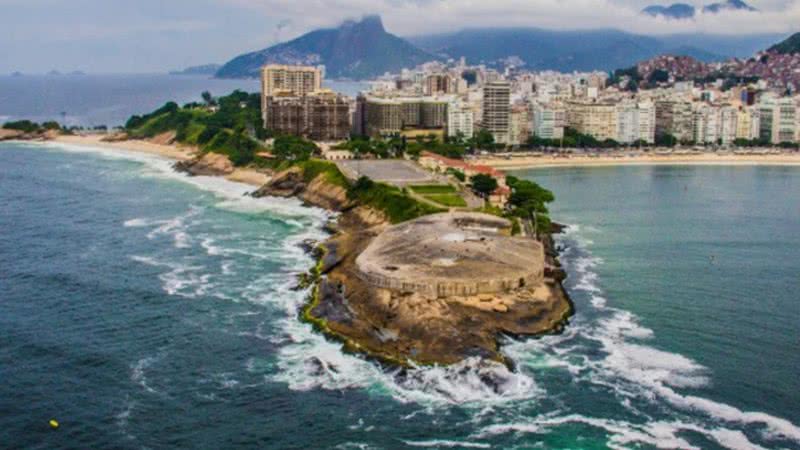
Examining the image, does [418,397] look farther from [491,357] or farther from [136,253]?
[136,253]

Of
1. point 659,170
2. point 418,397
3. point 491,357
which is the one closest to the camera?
point 418,397

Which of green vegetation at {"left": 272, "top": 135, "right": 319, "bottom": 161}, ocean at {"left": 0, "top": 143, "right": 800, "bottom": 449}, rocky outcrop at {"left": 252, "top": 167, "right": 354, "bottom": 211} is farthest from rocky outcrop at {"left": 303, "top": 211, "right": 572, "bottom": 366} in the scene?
green vegetation at {"left": 272, "top": 135, "right": 319, "bottom": 161}

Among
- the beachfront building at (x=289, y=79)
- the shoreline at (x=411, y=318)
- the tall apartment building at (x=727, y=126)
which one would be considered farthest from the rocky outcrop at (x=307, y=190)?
the tall apartment building at (x=727, y=126)

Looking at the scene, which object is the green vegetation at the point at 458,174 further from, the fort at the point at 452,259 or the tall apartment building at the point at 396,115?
the tall apartment building at the point at 396,115

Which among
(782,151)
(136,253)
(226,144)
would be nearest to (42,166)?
(226,144)

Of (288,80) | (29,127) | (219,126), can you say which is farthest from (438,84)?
(29,127)

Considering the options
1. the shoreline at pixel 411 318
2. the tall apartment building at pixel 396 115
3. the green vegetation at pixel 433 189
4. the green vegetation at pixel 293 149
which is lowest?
the shoreline at pixel 411 318
